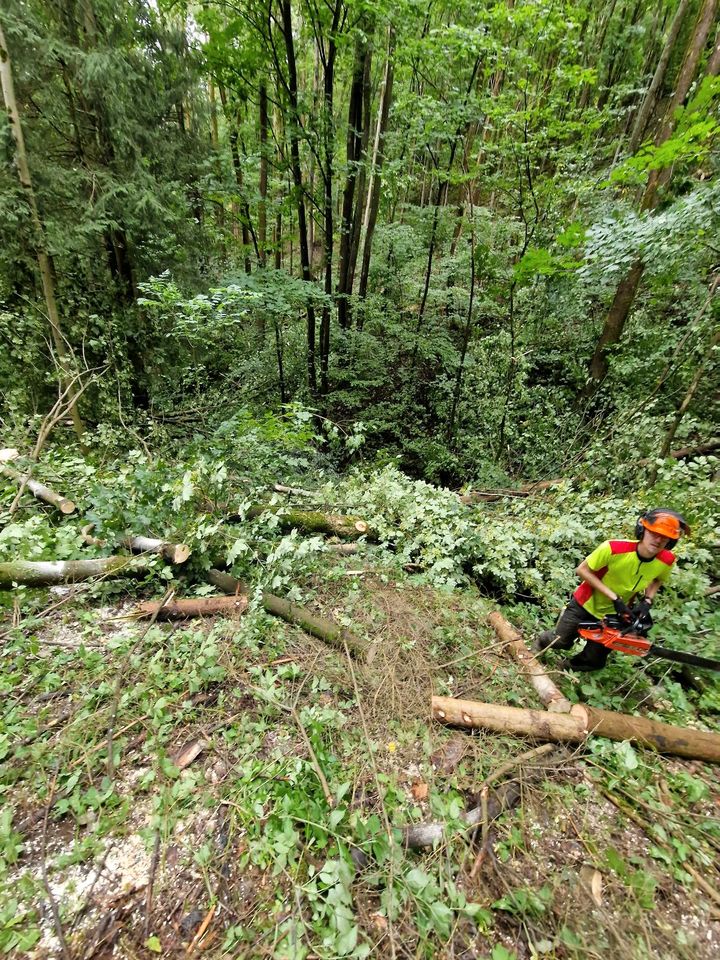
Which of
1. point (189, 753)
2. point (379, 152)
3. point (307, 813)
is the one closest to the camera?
point (307, 813)

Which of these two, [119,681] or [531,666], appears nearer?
[119,681]

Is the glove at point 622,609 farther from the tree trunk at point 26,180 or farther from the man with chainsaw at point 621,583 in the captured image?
the tree trunk at point 26,180

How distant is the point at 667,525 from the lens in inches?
118

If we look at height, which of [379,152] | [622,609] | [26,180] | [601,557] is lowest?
[622,609]

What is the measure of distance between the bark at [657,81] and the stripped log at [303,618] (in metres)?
11.3

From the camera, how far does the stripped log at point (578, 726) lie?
3.02 m

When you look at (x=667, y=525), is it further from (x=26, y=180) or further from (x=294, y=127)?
(x=294, y=127)

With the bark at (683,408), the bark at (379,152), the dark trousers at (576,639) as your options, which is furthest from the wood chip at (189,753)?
the bark at (379,152)

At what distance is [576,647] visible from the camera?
376 centimetres

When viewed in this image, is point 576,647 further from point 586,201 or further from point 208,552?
point 586,201

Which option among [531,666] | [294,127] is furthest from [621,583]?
[294,127]

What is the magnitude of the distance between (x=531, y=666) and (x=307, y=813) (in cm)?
223

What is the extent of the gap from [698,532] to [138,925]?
19.1 ft

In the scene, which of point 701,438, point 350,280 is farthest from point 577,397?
point 350,280
